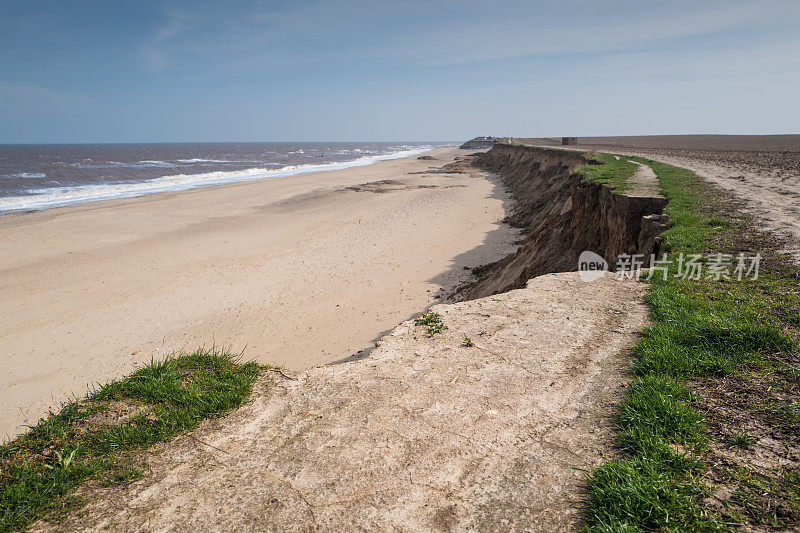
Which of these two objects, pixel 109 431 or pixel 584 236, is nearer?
pixel 109 431

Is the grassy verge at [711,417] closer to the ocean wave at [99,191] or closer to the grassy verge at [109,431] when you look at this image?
the grassy verge at [109,431]

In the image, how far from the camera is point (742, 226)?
8023 millimetres

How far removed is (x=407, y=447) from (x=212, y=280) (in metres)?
12.6

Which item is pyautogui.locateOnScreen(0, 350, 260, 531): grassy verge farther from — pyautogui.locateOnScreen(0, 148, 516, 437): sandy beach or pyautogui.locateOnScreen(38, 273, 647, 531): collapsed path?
pyautogui.locateOnScreen(0, 148, 516, 437): sandy beach

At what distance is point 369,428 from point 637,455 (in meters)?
2.12

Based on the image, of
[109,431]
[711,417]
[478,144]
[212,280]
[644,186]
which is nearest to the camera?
[711,417]

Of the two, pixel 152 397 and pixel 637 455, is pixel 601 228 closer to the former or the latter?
pixel 637 455

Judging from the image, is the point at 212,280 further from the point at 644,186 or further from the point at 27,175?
the point at 27,175

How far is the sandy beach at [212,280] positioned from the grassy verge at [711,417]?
587cm

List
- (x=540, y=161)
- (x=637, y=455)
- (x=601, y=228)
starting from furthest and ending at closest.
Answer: (x=540, y=161)
(x=601, y=228)
(x=637, y=455)

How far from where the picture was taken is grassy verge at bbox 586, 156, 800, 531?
7.96 ft

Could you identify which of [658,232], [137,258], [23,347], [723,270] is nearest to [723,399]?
[723,270]

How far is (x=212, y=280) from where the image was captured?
550 inches

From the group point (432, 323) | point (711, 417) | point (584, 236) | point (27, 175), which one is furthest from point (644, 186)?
point (27, 175)
